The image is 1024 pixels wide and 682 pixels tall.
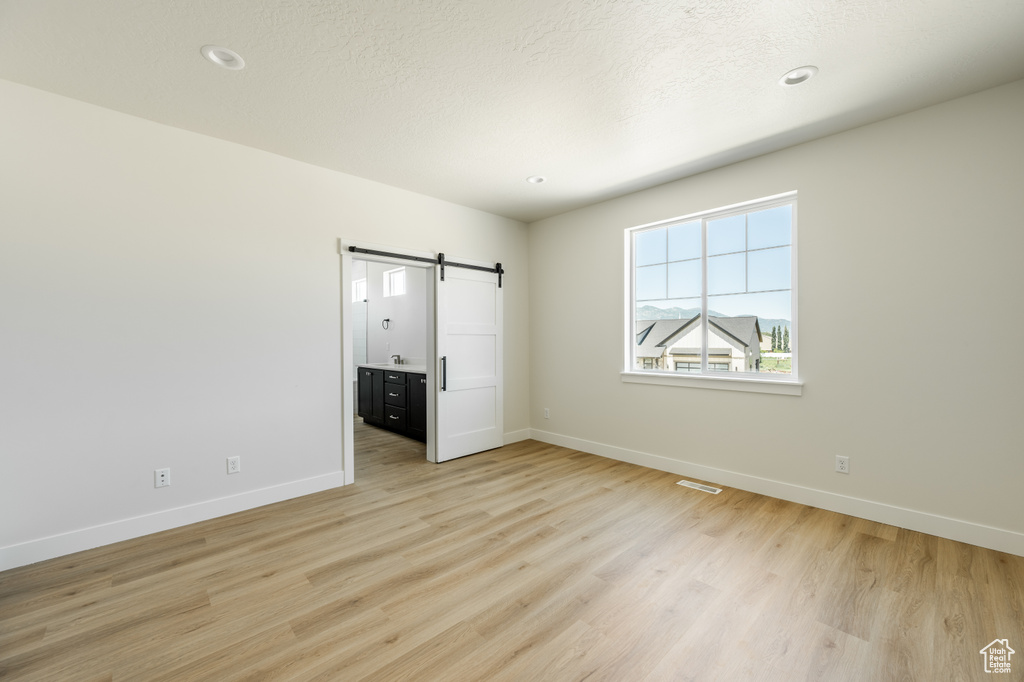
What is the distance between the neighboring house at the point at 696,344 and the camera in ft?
12.0

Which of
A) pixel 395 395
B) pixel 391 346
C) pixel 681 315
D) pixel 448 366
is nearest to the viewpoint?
pixel 681 315

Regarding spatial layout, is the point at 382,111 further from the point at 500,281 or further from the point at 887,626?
the point at 887,626

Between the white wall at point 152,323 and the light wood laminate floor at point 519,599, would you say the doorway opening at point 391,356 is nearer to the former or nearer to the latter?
the white wall at point 152,323

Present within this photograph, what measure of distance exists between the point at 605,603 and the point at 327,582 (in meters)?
1.44

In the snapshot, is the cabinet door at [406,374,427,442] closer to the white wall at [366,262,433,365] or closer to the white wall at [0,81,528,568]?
the white wall at [366,262,433,365]

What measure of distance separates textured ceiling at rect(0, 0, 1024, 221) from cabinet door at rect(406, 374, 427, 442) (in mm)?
2708

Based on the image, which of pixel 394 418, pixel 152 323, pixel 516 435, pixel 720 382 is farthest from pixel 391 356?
pixel 720 382

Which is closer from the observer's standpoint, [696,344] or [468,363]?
[696,344]

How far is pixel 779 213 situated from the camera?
348 centimetres

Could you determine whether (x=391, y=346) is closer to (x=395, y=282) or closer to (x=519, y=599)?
(x=395, y=282)

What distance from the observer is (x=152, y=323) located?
2.85 meters

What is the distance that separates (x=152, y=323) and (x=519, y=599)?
2.92 metres
